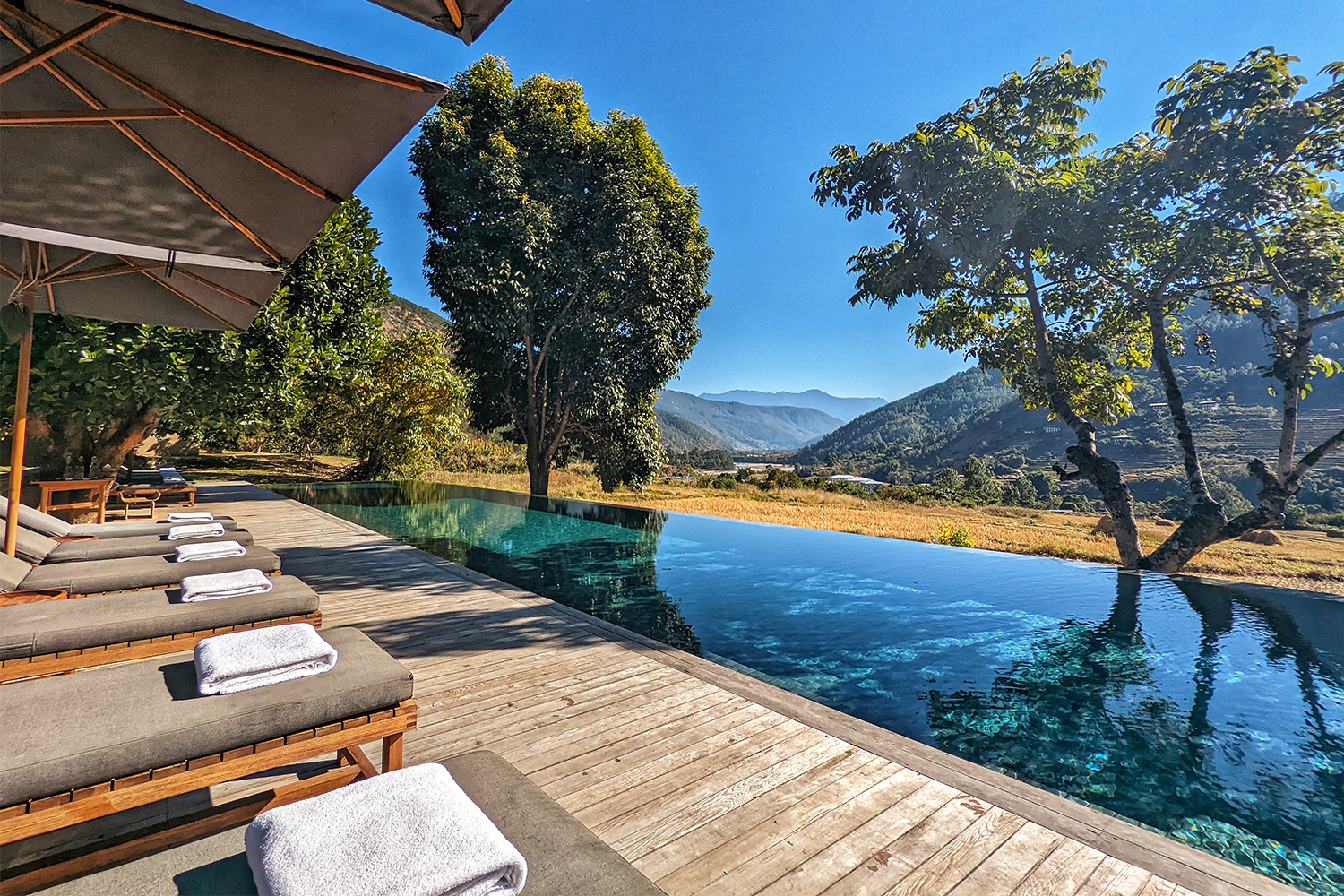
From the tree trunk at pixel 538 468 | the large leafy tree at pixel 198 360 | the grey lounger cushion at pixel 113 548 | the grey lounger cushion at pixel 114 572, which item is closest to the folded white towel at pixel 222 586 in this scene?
the grey lounger cushion at pixel 114 572

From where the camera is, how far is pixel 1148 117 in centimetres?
1284

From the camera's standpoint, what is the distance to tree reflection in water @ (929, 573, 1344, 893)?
2898mm

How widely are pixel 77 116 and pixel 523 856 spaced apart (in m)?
3.16

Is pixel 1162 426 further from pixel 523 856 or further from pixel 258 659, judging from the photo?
pixel 258 659

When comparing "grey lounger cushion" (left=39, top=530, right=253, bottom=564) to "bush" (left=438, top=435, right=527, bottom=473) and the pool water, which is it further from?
"bush" (left=438, top=435, right=527, bottom=473)

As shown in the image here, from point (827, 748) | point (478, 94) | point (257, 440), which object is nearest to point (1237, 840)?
point (827, 748)

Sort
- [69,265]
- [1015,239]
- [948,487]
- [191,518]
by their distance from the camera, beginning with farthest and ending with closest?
[948,487]
[1015,239]
[191,518]
[69,265]

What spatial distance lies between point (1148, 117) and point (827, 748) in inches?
670

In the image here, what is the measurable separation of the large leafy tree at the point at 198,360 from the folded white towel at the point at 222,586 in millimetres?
5670

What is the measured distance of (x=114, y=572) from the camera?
150 inches

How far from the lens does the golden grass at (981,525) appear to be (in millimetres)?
12133

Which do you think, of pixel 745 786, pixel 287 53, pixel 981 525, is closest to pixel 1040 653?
pixel 745 786

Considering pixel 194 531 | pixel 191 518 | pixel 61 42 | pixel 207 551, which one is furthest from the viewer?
pixel 191 518

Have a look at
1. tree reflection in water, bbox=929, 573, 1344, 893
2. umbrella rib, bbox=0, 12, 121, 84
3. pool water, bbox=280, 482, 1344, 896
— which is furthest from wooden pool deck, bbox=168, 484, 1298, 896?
umbrella rib, bbox=0, 12, 121, 84
